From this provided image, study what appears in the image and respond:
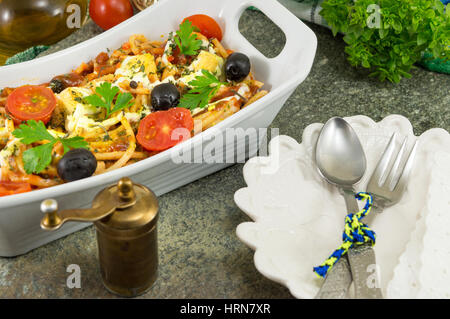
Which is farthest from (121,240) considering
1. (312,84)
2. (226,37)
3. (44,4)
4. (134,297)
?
(44,4)

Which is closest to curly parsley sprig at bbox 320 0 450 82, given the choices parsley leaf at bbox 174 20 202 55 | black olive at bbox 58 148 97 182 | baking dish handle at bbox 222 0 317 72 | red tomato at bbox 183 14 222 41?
baking dish handle at bbox 222 0 317 72

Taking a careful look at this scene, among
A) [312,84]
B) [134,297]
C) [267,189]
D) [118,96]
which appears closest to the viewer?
[134,297]

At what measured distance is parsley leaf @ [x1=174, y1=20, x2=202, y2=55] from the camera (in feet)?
7.56

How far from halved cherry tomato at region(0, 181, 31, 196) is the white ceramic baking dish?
0.11 meters

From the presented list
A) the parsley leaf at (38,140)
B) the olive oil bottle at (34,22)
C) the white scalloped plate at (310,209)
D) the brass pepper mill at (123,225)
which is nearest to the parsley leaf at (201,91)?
the white scalloped plate at (310,209)

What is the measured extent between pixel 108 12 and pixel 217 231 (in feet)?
4.45

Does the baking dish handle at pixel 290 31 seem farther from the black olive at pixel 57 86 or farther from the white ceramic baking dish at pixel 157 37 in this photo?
the black olive at pixel 57 86

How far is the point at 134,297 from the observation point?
1791mm

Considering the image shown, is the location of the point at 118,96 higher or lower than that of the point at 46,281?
higher

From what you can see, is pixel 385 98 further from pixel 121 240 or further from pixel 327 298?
pixel 121 240

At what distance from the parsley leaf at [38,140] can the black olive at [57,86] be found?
0.30 m

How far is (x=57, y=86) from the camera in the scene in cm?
219

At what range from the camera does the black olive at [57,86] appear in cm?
219

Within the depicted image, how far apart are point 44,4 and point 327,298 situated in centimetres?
198
